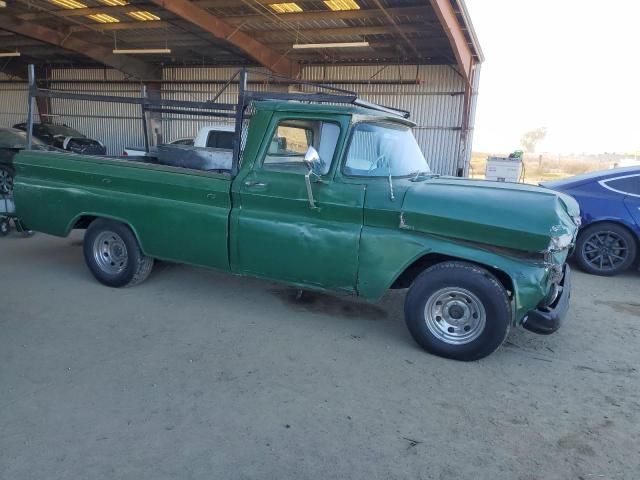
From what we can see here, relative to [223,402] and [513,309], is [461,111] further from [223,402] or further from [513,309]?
[223,402]

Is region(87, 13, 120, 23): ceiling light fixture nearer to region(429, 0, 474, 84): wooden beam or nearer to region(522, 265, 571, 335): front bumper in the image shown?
region(429, 0, 474, 84): wooden beam

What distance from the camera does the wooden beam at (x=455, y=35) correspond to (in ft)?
36.0

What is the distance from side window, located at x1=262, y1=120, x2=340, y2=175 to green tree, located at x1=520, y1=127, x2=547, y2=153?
65977mm

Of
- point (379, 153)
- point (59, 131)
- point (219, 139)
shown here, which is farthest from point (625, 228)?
point (59, 131)

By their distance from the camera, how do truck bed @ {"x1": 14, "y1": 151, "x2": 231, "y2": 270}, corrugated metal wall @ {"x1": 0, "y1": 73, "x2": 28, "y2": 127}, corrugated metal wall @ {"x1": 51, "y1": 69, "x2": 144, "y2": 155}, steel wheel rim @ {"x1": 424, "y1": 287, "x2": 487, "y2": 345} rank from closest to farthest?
steel wheel rim @ {"x1": 424, "y1": 287, "x2": 487, "y2": 345}, truck bed @ {"x1": 14, "y1": 151, "x2": 231, "y2": 270}, corrugated metal wall @ {"x1": 51, "y1": 69, "x2": 144, "y2": 155}, corrugated metal wall @ {"x1": 0, "y1": 73, "x2": 28, "y2": 127}

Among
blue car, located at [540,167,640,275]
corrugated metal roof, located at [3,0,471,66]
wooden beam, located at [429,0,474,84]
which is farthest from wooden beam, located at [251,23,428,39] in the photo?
blue car, located at [540,167,640,275]

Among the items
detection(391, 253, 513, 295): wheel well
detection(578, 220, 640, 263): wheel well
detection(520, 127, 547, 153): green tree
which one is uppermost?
detection(520, 127, 547, 153): green tree

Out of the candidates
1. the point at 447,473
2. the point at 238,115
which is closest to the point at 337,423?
the point at 447,473

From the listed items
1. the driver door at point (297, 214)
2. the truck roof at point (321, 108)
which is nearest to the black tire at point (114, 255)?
the driver door at point (297, 214)

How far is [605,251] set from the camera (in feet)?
22.9

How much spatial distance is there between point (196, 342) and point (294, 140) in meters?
2.04

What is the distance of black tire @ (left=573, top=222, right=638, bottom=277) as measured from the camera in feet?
22.5

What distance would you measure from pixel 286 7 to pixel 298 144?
9.45 metres

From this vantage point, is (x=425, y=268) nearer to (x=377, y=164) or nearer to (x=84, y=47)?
(x=377, y=164)
